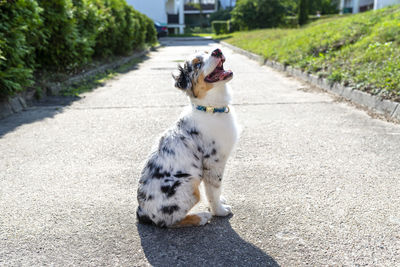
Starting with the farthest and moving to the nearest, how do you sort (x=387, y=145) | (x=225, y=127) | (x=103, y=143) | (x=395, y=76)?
1. (x=395, y=76)
2. (x=103, y=143)
3. (x=387, y=145)
4. (x=225, y=127)

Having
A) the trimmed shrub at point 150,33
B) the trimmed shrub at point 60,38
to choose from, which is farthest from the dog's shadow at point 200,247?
the trimmed shrub at point 150,33

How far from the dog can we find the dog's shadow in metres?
0.10

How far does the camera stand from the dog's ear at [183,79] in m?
2.95

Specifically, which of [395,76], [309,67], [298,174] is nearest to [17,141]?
[298,174]

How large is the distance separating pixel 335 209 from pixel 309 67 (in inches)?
288

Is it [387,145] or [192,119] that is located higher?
[192,119]

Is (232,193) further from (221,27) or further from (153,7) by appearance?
(153,7)

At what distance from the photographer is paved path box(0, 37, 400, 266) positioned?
2.70 m

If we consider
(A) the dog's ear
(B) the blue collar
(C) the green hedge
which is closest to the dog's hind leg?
(B) the blue collar

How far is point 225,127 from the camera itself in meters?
3.03

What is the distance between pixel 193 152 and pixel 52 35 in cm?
838

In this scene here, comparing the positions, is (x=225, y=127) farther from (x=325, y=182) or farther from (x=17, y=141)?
(x=17, y=141)

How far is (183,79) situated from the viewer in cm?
295

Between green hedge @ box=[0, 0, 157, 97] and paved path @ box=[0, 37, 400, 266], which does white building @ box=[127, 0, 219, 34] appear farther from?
paved path @ box=[0, 37, 400, 266]
